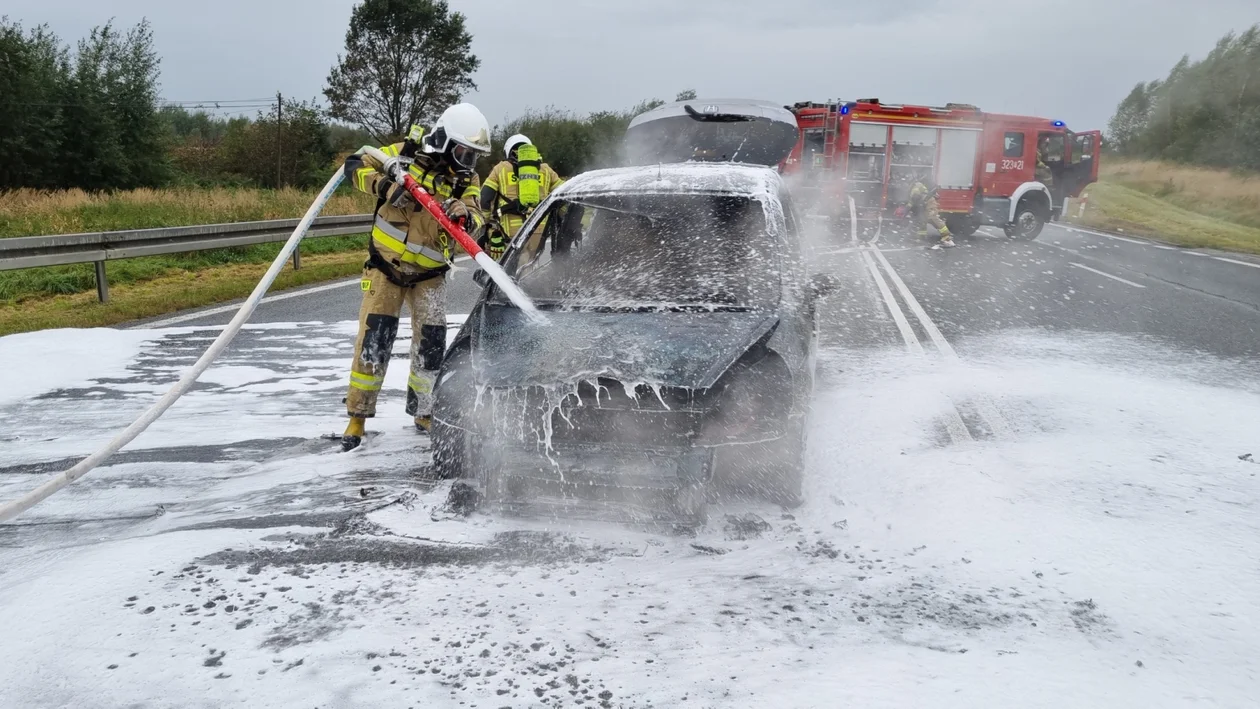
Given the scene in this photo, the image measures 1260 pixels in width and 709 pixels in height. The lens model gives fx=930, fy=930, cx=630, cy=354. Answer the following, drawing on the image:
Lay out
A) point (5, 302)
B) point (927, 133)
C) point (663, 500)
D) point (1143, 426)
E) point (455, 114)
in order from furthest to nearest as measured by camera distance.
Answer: point (927, 133) < point (5, 302) < point (1143, 426) < point (455, 114) < point (663, 500)

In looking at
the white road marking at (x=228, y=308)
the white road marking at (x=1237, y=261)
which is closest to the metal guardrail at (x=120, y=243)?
the white road marking at (x=228, y=308)

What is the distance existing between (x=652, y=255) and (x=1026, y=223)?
18086mm

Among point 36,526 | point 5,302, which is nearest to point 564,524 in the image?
point 36,526

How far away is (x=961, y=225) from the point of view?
20.5 meters

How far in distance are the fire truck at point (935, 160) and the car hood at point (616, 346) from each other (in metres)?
15.8

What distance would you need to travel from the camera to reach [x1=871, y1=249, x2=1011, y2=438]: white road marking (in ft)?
17.8

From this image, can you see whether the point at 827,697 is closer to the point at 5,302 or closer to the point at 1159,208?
the point at 5,302

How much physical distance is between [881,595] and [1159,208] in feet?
125

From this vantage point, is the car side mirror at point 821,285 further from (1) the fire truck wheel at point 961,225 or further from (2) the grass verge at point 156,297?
(1) the fire truck wheel at point 961,225

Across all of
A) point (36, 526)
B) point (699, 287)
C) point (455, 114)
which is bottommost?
point (36, 526)

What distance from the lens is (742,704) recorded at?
8.14ft

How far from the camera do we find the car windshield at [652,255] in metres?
4.35

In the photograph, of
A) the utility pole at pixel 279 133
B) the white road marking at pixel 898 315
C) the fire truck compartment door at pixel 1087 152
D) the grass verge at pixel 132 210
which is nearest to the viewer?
the white road marking at pixel 898 315

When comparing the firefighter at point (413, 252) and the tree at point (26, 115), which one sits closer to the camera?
the firefighter at point (413, 252)
